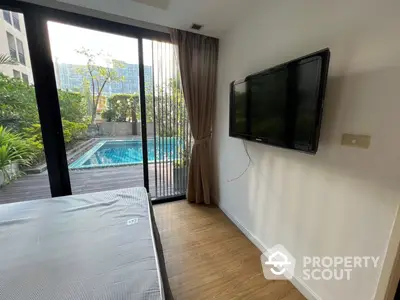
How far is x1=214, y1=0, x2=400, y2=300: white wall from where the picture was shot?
3.05 ft

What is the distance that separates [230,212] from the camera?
96.0 inches

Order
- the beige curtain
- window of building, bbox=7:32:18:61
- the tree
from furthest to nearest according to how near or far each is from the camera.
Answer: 1. the beige curtain
2. the tree
3. window of building, bbox=7:32:18:61

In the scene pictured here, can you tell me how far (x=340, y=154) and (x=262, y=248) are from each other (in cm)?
123

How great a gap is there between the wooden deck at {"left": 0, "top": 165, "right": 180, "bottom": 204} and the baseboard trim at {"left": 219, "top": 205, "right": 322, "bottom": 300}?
3.52 ft

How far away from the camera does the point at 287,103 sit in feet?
4.38

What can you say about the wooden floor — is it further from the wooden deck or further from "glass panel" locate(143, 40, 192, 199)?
the wooden deck

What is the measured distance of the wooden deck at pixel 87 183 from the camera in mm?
2186

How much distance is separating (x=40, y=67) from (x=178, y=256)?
2.50m

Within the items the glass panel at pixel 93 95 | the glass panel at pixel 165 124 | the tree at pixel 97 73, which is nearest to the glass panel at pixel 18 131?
the glass panel at pixel 93 95

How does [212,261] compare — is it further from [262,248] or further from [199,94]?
[199,94]

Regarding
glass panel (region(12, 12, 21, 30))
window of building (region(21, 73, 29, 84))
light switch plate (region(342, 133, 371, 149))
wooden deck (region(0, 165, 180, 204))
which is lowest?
wooden deck (region(0, 165, 180, 204))

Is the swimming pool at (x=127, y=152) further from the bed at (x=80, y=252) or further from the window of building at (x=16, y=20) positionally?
the window of building at (x=16, y=20)

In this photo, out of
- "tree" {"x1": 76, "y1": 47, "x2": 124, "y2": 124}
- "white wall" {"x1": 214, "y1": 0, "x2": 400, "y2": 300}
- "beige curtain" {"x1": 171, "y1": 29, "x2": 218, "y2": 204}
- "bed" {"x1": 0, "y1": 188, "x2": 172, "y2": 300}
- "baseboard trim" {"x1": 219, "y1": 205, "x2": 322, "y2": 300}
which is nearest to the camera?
"bed" {"x1": 0, "y1": 188, "x2": 172, "y2": 300}

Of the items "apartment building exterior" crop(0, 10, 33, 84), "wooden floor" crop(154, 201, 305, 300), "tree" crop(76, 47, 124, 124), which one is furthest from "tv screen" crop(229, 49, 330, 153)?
"apartment building exterior" crop(0, 10, 33, 84)
